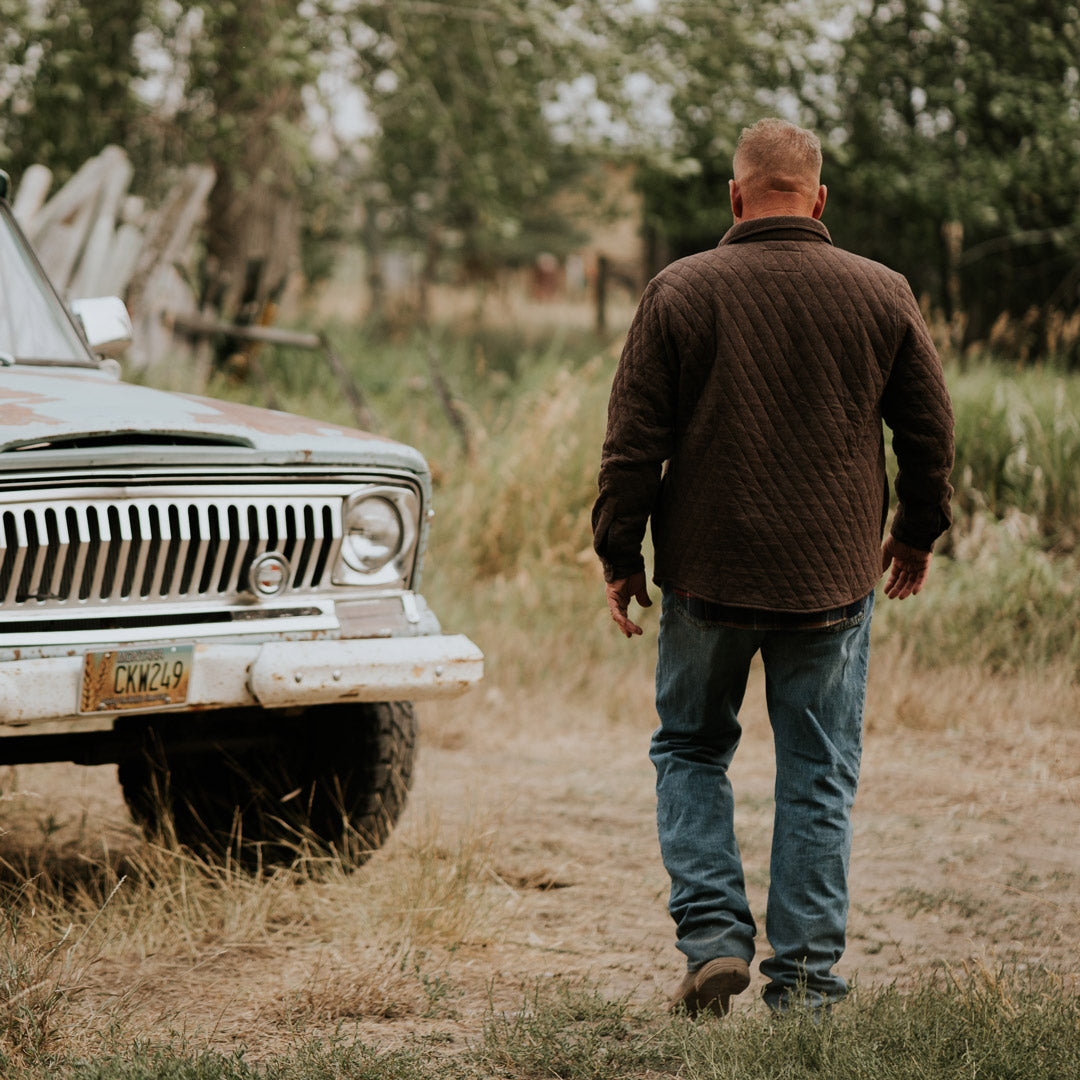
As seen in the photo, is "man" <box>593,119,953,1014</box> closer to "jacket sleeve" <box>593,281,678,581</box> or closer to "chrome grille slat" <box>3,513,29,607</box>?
"jacket sleeve" <box>593,281,678,581</box>

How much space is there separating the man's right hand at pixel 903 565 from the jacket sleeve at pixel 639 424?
54cm

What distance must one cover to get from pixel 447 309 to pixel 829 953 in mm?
18933

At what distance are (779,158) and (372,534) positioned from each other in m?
1.35

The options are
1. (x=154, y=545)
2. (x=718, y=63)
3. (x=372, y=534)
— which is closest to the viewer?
(x=154, y=545)

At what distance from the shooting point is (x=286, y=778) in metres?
3.95

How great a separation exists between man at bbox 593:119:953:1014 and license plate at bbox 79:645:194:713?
38.0 inches

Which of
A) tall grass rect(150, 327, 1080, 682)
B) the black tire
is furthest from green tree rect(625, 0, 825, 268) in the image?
the black tire

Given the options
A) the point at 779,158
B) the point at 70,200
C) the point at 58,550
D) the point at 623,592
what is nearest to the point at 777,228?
the point at 779,158

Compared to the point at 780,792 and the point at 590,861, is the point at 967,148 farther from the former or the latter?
the point at 780,792

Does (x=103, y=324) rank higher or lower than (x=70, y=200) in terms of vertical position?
lower

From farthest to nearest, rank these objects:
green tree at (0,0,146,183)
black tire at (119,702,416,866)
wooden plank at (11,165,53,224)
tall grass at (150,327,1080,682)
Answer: green tree at (0,0,146,183)
wooden plank at (11,165,53,224)
tall grass at (150,327,1080,682)
black tire at (119,702,416,866)

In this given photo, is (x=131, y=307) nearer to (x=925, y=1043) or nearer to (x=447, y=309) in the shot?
(x=925, y=1043)

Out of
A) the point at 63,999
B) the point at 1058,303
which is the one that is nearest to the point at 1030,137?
Answer: the point at 1058,303

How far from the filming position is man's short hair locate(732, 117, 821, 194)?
2812 mm
